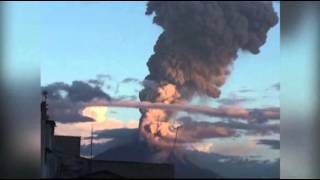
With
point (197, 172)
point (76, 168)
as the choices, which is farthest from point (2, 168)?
point (76, 168)

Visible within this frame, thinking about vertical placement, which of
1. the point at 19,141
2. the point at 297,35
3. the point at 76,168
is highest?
the point at 297,35

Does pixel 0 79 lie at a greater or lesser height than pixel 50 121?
greater

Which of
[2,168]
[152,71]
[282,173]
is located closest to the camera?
[2,168]

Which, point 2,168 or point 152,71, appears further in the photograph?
point 152,71

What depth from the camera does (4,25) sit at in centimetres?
864

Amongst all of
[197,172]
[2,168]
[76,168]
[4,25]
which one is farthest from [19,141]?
[76,168]

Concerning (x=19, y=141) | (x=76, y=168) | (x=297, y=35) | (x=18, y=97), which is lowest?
(x=76, y=168)

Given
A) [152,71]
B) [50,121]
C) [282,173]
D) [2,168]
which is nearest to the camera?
[2,168]

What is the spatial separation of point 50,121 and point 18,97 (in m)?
2.60

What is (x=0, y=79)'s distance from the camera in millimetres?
8633

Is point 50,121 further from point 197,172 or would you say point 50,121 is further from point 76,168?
point 197,172

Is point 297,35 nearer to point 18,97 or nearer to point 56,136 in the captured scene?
point 18,97

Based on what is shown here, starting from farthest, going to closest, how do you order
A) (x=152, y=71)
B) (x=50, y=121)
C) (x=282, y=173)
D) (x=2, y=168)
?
(x=50, y=121) < (x=152, y=71) < (x=282, y=173) < (x=2, y=168)

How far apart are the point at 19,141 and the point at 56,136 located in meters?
3.30
